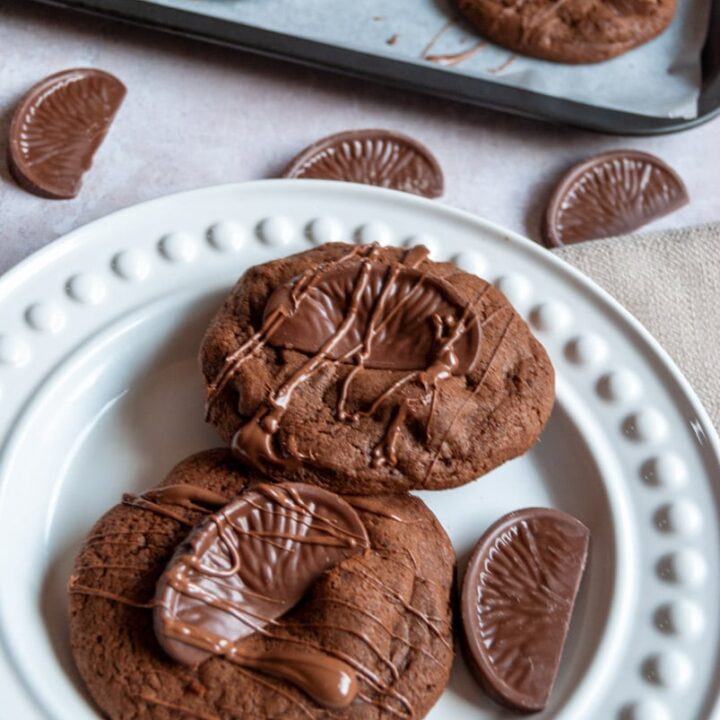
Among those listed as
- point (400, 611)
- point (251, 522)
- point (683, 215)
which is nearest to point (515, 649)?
point (400, 611)

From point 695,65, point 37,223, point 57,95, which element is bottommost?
point 37,223

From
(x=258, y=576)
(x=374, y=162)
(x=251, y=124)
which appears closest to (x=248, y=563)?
(x=258, y=576)

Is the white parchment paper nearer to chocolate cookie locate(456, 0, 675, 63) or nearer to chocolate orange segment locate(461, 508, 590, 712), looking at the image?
chocolate cookie locate(456, 0, 675, 63)

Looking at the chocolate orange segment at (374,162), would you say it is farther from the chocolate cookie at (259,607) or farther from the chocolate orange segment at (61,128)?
the chocolate cookie at (259,607)

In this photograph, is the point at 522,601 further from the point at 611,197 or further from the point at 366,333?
the point at 611,197

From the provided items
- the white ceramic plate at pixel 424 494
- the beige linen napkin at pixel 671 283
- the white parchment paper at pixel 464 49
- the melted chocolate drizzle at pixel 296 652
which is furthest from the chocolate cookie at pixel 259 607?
the white parchment paper at pixel 464 49

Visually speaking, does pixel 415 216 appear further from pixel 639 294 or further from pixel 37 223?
pixel 37 223

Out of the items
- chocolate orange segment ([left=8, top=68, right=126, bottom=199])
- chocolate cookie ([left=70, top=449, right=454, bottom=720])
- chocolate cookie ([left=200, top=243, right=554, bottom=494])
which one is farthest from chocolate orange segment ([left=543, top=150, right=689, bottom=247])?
chocolate orange segment ([left=8, top=68, right=126, bottom=199])

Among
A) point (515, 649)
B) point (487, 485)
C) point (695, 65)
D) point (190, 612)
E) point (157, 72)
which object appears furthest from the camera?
point (695, 65)
